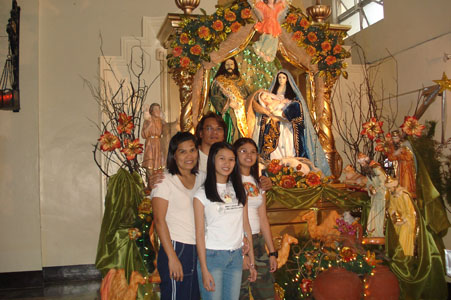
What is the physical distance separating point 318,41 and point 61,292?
186 inches

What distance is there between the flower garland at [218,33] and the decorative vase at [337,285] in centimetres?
291

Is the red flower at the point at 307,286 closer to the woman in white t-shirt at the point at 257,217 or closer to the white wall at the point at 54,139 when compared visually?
the woman in white t-shirt at the point at 257,217

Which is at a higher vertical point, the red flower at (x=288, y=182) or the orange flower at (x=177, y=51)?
the orange flower at (x=177, y=51)

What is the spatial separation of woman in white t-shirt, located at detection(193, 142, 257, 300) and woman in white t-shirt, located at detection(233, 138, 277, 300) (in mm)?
391

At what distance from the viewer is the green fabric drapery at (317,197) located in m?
5.55

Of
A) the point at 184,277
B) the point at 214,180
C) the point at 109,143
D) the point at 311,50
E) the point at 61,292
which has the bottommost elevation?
the point at 61,292

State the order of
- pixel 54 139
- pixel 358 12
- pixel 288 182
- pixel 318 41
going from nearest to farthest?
pixel 288 182, pixel 318 41, pixel 54 139, pixel 358 12

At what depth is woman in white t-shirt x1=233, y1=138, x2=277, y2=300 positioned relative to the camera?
3906 mm

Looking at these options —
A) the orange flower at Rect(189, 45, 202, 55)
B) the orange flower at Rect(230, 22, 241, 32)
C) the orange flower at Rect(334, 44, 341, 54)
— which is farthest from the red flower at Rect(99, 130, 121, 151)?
the orange flower at Rect(334, 44, 341, 54)

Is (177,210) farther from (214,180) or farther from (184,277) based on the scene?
(184,277)

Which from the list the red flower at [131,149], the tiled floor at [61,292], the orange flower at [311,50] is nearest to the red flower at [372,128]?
the orange flower at [311,50]

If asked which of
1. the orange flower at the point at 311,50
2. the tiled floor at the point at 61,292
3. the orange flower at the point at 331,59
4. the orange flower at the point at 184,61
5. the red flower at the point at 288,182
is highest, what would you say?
the orange flower at the point at 311,50

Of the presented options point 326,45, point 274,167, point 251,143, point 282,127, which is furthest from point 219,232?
point 326,45

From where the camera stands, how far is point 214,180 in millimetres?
3457
